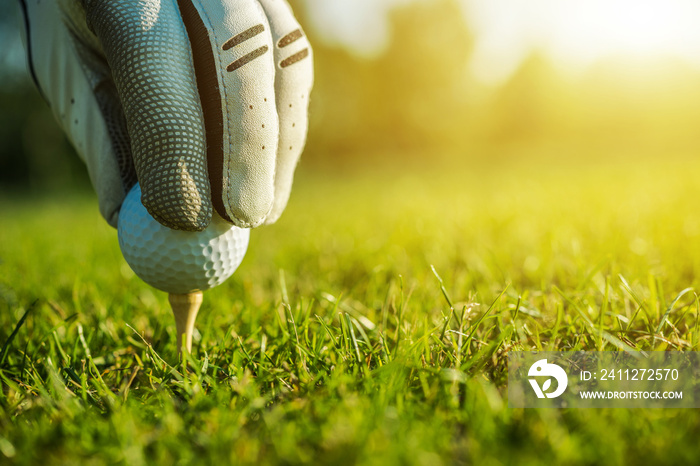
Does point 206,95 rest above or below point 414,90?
above

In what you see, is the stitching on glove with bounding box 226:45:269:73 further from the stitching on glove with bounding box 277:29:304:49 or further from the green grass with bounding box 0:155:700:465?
the green grass with bounding box 0:155:700:465

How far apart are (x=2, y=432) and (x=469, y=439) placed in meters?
0.99

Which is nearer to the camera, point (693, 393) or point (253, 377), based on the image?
point (693, 393)

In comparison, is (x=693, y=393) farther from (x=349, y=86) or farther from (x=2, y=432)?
(x=349, y=86)

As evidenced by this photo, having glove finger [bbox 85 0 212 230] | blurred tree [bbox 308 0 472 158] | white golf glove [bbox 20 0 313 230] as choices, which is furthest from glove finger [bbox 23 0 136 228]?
blurred tree [bbox 308 0 472 158]

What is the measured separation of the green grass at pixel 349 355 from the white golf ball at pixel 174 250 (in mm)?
187

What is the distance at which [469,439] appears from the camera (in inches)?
36.6

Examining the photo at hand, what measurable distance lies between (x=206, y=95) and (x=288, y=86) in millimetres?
261

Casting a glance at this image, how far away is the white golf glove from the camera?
1.18 m

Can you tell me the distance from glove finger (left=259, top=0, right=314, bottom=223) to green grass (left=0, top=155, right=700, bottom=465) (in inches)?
16.8

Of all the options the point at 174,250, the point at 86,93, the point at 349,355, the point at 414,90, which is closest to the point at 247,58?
the point at 174,250

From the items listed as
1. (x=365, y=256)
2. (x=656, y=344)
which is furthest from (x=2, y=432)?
(x=365, y=256)

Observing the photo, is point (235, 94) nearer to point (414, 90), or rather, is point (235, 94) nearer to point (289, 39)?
point (289, 39)

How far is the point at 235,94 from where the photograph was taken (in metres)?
1.25
